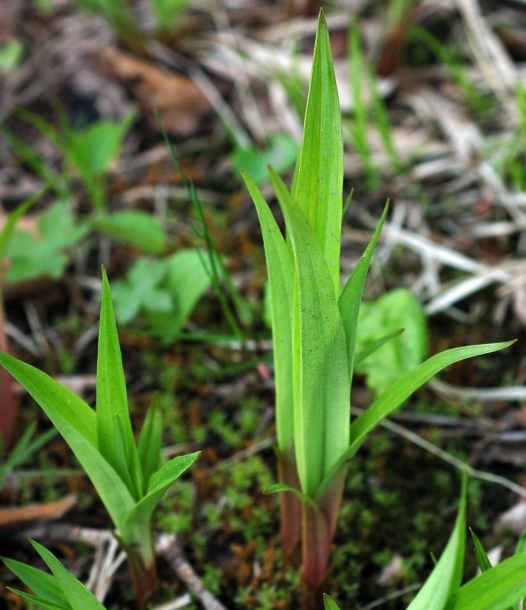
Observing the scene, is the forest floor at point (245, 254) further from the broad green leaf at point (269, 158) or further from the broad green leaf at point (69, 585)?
the broad green leaf at point (69, 585)

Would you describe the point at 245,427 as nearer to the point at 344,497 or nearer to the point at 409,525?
the point at 344,497

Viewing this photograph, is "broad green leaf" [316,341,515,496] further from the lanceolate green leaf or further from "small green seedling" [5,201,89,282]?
"small green seedling" [5,201,89,282]

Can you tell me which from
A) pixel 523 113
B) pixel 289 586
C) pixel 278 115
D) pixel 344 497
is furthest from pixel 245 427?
pixel 278 115

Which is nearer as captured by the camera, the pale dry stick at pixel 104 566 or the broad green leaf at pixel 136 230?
the pale dry stick at pixel 104 566

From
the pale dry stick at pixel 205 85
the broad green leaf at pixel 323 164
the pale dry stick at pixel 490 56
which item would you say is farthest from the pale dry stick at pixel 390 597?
the pale dry stick at pixel 490 56

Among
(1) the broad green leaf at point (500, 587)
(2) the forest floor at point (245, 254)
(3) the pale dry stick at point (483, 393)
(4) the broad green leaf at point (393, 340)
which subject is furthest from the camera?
(3) the pale dry stick at point (483, 393)
